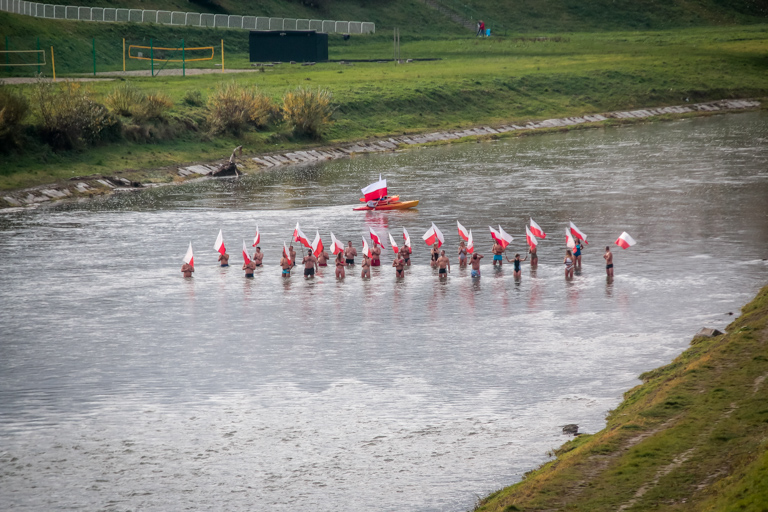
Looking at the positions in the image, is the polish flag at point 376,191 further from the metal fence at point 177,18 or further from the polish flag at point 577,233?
the metal fence at point 177,18

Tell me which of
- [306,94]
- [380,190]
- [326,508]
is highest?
[306,94]

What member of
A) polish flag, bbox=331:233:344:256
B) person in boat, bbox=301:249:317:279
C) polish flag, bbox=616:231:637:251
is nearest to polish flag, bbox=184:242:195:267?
person in boat, bbox=301:249:317:279

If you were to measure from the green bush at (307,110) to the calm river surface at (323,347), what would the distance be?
100ft

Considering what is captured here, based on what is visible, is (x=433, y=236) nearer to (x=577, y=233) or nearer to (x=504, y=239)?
(x=504, y=239)

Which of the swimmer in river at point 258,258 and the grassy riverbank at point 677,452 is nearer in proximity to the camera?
the grassy riverbank at point 677,452

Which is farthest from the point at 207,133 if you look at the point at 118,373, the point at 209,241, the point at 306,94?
the point at 118,373

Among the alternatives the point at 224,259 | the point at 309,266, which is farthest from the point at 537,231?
the point at 224,259

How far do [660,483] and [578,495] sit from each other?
1.86 m

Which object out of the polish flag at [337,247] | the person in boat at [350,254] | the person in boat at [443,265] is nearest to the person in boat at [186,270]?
the polish flag at [337,247]

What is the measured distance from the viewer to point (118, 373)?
36.3 metres

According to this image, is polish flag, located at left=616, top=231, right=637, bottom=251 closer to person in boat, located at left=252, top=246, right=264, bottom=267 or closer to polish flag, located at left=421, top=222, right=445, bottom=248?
polish flag, located at left=421, top=222, right=445, bottom=248

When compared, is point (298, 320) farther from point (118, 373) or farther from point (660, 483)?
point (660, 483)

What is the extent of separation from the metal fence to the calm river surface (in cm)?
5881

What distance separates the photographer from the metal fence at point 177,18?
123 m
